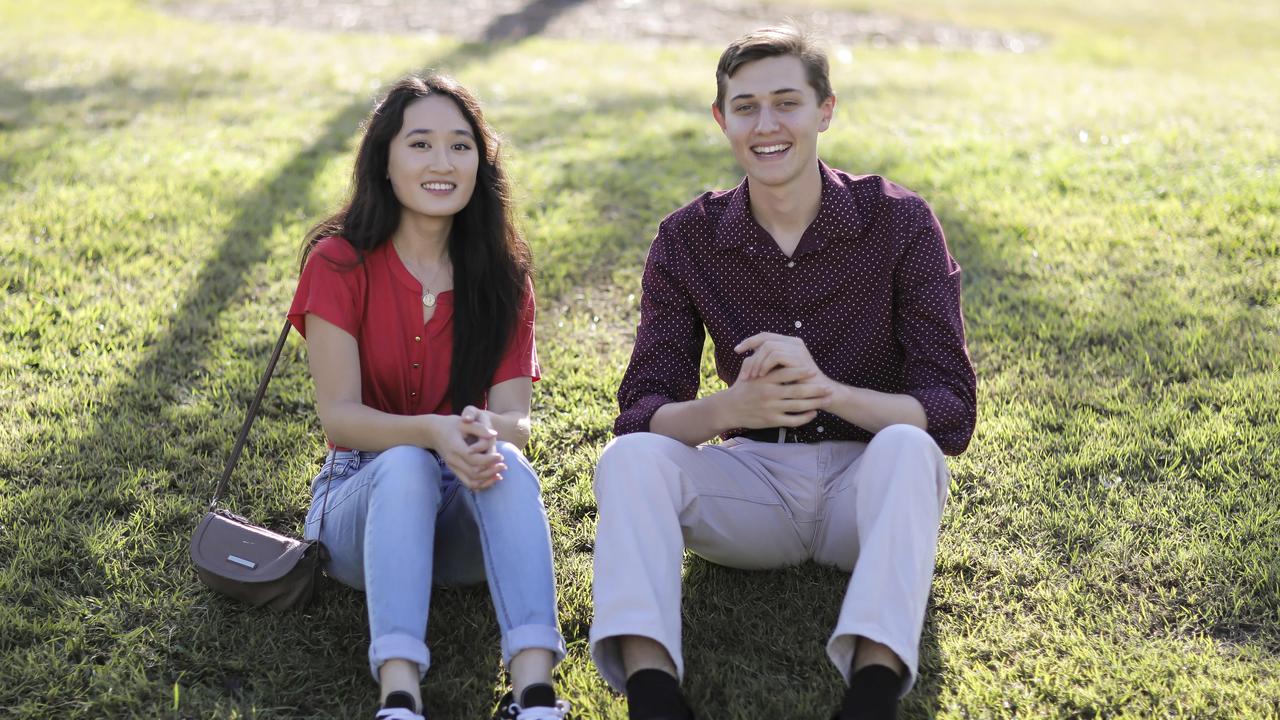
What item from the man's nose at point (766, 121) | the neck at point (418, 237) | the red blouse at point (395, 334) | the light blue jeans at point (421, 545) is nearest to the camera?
the light blue jeans at point (421, 545)

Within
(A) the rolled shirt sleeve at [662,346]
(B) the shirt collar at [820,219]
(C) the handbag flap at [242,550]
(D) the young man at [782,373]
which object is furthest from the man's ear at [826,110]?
(C) the handbag flap at [242,550]

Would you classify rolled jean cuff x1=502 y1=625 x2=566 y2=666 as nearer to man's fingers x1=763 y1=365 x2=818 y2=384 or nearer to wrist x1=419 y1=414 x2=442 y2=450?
wrist x1=419 y1=414 x2=442 y2=450

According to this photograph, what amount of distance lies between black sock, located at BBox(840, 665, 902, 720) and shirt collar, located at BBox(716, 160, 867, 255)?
1.17m

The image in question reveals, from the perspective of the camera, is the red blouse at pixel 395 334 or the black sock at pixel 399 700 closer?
the black sock at pixel 399 700

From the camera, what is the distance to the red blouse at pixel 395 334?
3250mm

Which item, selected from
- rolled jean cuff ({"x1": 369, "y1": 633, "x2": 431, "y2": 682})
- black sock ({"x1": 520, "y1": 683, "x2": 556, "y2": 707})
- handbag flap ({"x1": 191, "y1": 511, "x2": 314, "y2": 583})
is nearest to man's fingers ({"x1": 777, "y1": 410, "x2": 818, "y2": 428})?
black sock ({"x1": 520, "y1": 683, "x2": 556, "y2": 707})

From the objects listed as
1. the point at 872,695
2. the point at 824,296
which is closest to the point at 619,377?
the point at 824,296

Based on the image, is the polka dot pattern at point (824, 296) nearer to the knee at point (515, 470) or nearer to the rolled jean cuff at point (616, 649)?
the knee at point (515, 470)

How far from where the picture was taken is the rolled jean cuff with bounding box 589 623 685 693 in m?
2.59

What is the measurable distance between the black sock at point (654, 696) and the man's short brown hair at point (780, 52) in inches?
62.7

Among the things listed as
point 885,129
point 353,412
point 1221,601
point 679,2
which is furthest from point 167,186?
point 679,2

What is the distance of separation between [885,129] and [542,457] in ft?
15.0

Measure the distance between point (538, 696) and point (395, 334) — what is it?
3.78 feet

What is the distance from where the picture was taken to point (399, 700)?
262 cm
